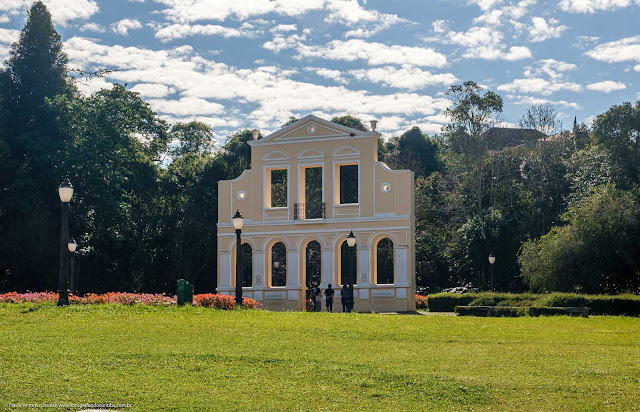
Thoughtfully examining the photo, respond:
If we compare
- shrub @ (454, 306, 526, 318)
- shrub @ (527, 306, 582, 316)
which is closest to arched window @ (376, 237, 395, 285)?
shrub @ (454, 306, 526, 318)

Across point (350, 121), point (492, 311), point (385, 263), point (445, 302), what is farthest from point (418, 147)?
point (492, 311)

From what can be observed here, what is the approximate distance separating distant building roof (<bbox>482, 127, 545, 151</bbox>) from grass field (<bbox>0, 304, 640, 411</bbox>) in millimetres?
32705

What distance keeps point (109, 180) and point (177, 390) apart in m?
33.0

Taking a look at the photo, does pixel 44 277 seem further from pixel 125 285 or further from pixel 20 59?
pixel 20 59

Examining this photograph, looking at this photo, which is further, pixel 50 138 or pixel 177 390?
pixel 50 138


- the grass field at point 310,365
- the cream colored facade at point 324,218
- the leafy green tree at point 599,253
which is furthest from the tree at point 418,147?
the grass field at point 310,365

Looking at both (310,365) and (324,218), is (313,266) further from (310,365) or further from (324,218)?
(310,365)

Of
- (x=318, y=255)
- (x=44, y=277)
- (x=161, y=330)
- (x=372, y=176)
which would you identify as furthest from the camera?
(x=318, y=255)

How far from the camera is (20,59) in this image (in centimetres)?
4253

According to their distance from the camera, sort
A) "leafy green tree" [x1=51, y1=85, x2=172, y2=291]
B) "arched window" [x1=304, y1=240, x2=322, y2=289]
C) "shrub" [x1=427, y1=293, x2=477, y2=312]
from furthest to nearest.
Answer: "arched window" [x1=304, y1=240, x2=322, y2=289]
"leafy green tree" [x1=51, y1=85, x2=172, y2=291]
"shrub" [x1=427, y1=293, x2=477, y2=312]

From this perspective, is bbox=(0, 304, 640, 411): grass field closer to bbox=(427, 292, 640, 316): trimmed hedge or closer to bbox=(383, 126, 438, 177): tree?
bbox=(427, 292, 640, 316): trimmed hedge

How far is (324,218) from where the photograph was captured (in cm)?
3497

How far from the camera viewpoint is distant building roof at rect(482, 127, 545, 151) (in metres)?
47.2

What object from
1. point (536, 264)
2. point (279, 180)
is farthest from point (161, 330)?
point (279, 180)
